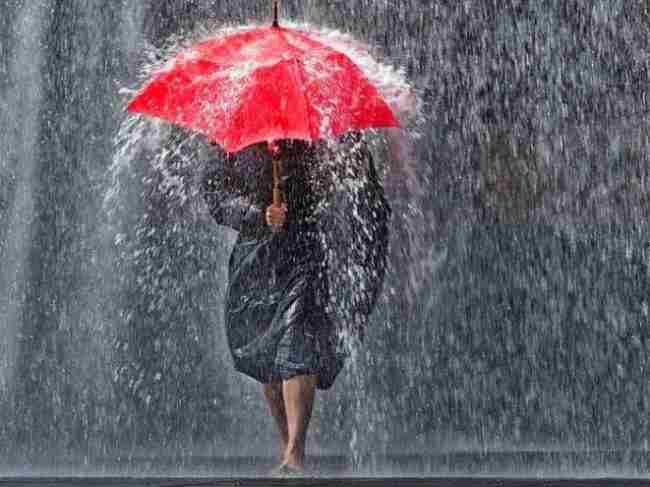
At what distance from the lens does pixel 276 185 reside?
6711 millimetres

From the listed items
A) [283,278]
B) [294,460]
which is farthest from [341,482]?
[283,278]

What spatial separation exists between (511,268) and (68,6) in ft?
10.8

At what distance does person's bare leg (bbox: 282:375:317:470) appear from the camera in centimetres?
667

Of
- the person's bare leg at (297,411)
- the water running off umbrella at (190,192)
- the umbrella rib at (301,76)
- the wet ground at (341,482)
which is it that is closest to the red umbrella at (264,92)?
the umbrella rib at (301,76)

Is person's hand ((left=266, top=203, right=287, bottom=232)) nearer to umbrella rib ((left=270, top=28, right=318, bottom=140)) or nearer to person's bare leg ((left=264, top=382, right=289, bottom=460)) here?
umbrella rib ((left=270, top=28, right=318, bottom=140))

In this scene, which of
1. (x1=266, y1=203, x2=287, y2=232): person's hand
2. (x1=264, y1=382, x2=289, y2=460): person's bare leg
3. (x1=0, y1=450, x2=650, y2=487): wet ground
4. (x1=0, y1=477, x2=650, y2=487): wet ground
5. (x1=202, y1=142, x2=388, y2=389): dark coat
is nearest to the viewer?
(x1=0, y1=477, x2=650, y2=487): wet ground

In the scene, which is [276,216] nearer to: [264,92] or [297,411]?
[264,92]

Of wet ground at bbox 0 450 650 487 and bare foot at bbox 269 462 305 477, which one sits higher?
bare foot at bbox 269 462 305 477

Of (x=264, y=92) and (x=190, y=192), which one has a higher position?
(x=190, y=192)

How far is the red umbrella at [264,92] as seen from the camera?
20.8 ft

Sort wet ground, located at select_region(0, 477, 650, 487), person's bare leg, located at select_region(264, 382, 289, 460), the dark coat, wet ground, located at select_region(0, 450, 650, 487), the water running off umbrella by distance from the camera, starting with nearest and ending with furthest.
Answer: wet ground, located at select_region(0, 477, 650, 487)
wet ground, located at select_region(0, 450, 650, 487)
the dark coat
person's bare leg, located at select_region(264, 382, 289, 460)
the water running off umbrella

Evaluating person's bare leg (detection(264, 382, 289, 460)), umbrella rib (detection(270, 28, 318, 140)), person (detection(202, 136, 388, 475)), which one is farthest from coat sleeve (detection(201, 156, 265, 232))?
person's bare leg (detection(264, 382, 289, 460))

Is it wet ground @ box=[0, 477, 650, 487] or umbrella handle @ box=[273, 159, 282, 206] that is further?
umbrella handle @ box=[273, 159, 282, 206]

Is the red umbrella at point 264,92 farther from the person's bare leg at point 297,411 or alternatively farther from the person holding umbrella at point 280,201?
the person's bare leg at point 297,411
